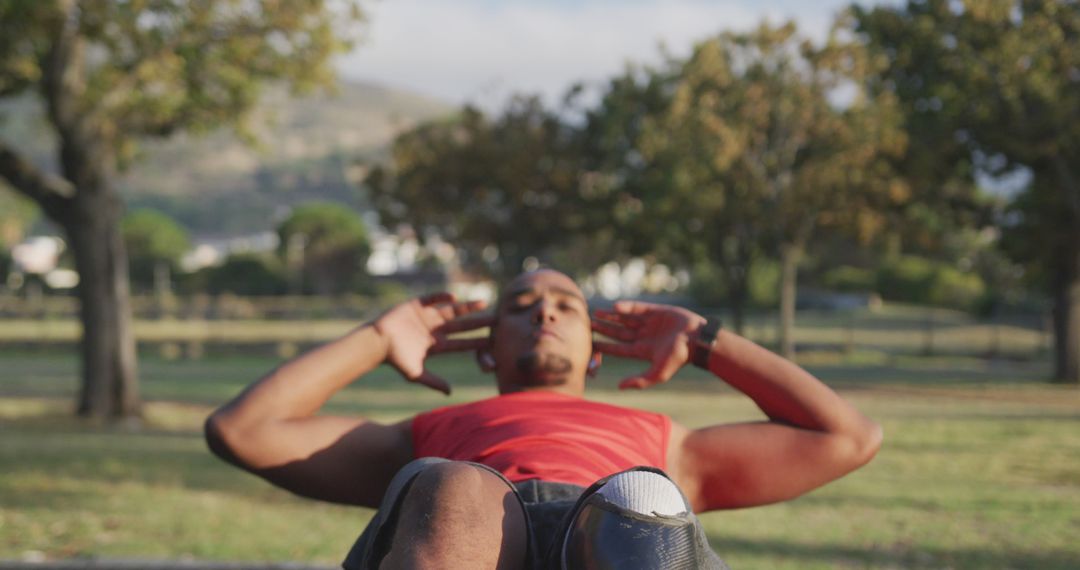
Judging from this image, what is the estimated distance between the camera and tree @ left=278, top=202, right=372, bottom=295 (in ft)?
235

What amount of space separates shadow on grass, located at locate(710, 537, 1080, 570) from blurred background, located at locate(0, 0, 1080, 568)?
0.03 meters

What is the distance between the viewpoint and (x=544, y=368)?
11.2ft

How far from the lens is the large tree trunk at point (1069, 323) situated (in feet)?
64.4

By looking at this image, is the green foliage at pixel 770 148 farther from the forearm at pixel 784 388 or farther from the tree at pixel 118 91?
the forearm at pixel 784 388

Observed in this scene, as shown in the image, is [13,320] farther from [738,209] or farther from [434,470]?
[434,470]

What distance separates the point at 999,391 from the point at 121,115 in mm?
14935

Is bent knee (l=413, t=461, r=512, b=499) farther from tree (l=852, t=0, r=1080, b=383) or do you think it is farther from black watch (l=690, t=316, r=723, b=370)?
tree (l=852, t=0, r=1080, b=383)

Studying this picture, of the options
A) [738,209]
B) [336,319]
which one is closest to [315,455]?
[738,209]

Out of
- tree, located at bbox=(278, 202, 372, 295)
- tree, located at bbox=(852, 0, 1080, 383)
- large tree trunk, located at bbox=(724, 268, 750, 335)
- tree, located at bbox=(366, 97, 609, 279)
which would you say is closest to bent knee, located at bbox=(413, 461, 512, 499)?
tree, located at bbox=(852, 0, 1080, 383)

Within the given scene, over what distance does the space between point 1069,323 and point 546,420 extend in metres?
19.3

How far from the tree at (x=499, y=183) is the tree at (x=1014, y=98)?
41.4ft

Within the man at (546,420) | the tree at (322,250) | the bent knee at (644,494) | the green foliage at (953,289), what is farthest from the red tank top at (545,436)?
the tree at (322,250)

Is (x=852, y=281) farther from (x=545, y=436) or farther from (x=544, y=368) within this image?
(x=545, y=436)

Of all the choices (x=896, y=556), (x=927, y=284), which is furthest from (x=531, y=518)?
(x=927, y=284)
